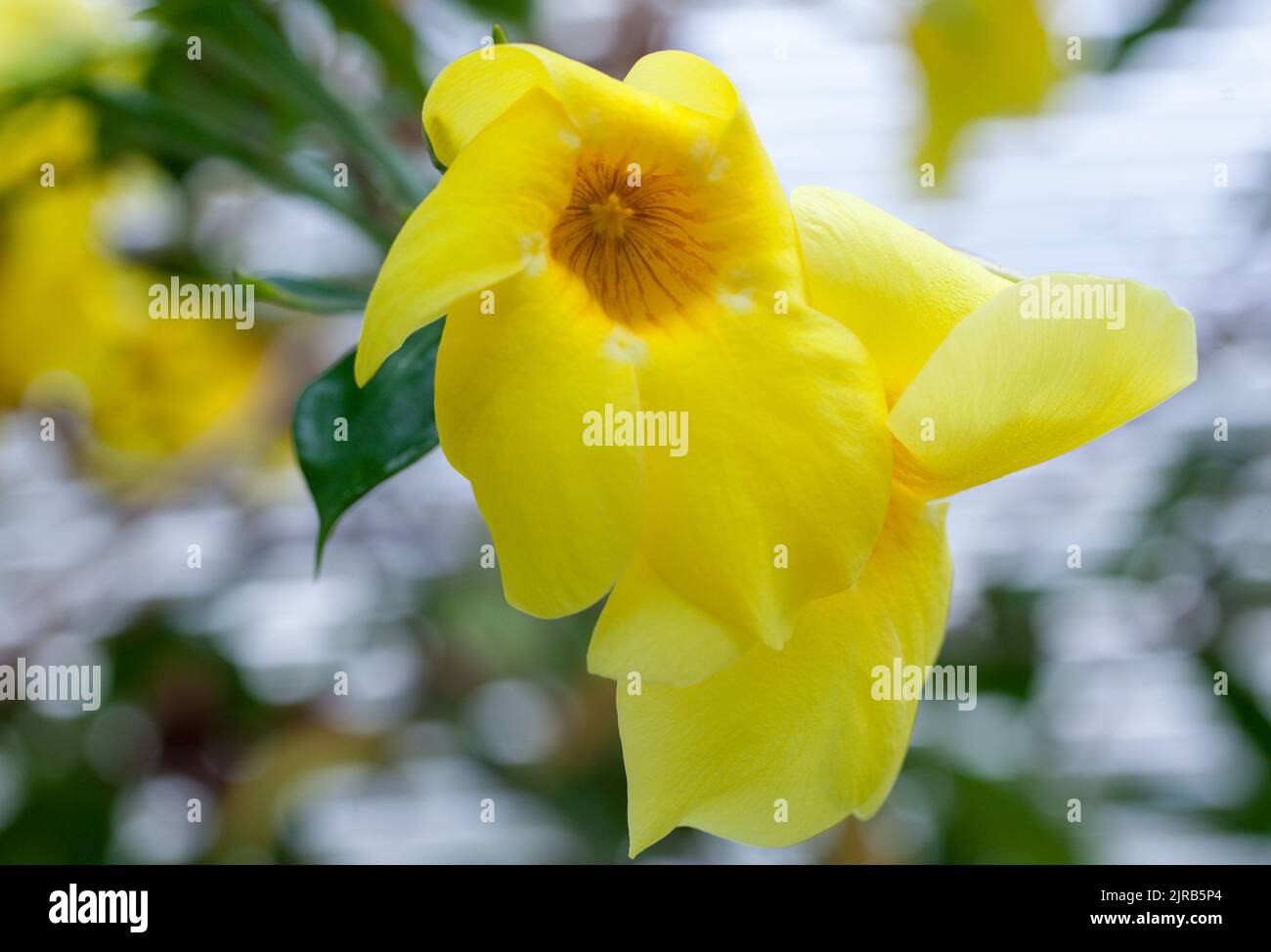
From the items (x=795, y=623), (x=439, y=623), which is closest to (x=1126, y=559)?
(x=439, y=623)

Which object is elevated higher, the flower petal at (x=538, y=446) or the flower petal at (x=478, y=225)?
the flower petal at (x=478, y=225)

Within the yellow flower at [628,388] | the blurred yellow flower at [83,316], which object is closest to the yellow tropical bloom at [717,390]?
the yellow flower at [628,388]

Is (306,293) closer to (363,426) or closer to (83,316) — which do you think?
(363,426)

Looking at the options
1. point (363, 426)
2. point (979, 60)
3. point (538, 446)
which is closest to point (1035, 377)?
point (538, 446)

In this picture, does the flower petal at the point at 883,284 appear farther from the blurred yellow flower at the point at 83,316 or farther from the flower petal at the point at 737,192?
the blurred yellow flower at the point at 83,316
